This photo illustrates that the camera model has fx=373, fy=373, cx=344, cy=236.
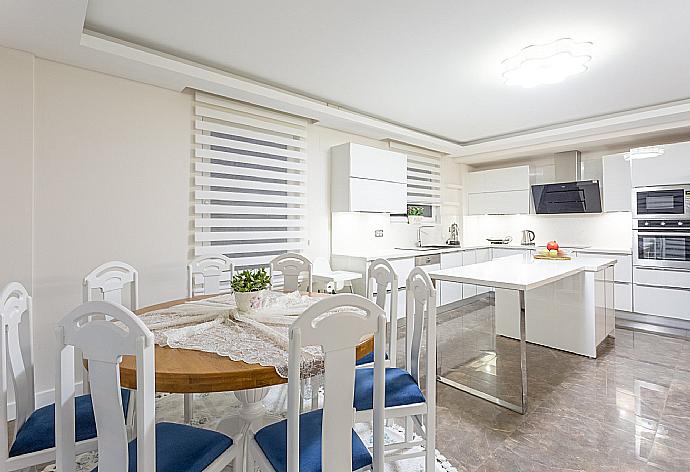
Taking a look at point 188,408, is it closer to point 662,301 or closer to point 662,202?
point 662,301

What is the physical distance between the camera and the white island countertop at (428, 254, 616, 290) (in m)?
2.61

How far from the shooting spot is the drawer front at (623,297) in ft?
14.9

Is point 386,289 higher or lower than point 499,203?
lower

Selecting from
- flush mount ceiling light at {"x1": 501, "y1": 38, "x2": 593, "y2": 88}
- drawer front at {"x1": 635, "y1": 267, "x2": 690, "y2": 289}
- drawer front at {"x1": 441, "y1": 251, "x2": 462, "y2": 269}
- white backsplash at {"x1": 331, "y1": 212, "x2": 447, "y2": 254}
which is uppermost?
flush mount ceiling light at {"x1": 501, "y1": 38, "x2": 593, "y2": 88}

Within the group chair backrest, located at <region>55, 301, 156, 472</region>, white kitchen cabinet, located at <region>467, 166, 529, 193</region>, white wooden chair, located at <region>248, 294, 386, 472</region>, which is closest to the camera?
chair backrest, located at <region>55, 301, 156, 472</region>

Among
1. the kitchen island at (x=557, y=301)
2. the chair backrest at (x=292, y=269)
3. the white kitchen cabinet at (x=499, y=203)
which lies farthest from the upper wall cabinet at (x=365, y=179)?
the white kitchen cabinet at (x=499, y=203)

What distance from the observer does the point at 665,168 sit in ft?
14.2

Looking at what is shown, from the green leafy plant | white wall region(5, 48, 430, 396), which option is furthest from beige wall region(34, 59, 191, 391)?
the green leafy plant

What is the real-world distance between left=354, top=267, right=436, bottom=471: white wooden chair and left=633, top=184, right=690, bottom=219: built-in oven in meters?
4.00

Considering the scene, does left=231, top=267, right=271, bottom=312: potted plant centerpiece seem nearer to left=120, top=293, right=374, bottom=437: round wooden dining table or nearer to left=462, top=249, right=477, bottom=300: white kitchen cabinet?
left=120, top=293, right=374, bottom=437: round wooden dining table

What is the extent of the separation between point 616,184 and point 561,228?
109 centimetres

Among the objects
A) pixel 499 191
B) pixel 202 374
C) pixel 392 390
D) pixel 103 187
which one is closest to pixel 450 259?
pixel 499 191

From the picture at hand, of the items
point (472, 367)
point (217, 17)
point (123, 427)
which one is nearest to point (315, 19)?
point (217, 17)

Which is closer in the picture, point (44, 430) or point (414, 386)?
point (44, 430)
